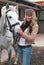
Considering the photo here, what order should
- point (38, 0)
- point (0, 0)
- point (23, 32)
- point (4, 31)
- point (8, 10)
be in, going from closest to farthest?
point (23, 32) < point (8, 10) < point (4, 31) < point (0, 0) < point (38, 0)

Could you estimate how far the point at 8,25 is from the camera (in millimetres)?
5105

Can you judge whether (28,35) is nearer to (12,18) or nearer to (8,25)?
(12,18)

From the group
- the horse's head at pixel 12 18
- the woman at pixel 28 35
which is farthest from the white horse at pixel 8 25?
the woman at pixel 28 35

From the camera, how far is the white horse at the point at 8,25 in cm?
488

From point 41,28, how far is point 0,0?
923 centimetres

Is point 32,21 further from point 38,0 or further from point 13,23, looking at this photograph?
point 38,0

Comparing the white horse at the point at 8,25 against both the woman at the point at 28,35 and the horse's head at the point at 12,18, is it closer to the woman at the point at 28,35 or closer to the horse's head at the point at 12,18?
the horse's head at the point at 12,18

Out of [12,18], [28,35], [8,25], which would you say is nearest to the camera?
[28,35]

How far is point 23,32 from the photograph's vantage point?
13.1 ft

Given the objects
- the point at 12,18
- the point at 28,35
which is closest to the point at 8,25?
the point at 12,18

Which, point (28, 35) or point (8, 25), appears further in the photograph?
point (8, 25)

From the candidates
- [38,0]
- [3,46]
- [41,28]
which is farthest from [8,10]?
[41,28]

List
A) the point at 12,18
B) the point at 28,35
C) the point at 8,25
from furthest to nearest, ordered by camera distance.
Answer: the point at 8,25, the point at 12,18, the point at 28,35

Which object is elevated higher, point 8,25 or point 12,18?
point 12,18
